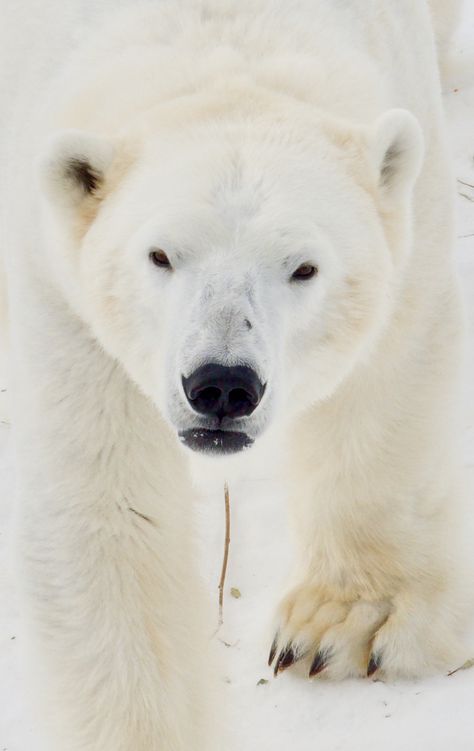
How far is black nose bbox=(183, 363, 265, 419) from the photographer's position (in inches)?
87.9

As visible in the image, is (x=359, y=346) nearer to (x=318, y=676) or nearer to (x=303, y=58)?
(x=303, y=58)

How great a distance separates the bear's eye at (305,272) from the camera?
8.10 ft

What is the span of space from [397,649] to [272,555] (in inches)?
27.6

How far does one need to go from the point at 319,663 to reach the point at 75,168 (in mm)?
1391

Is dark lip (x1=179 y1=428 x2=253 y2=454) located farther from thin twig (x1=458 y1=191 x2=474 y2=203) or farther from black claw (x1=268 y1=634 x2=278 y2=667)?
thin twig (x1=458 y1=191 x2=474 y2=203)

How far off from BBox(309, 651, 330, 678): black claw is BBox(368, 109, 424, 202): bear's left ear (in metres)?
1.17

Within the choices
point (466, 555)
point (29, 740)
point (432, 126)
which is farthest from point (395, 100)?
point (29, 740)

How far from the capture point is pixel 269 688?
10.9 ft

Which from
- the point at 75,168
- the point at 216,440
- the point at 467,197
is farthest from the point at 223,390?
the point at 467,197

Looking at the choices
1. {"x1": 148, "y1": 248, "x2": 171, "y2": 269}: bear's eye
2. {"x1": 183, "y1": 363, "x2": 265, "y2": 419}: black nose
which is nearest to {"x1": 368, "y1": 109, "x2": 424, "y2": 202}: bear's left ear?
{"x1": 148, "y1": 248, "x2": 171, "y2": 269}: bear's eye

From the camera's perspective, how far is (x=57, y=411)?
2.70m

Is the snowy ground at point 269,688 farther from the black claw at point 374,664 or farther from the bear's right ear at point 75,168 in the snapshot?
the bear's right ear at point 75,168

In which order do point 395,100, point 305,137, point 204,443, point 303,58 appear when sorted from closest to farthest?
point 204,443, point 305,137, point 303,58, point 395,100

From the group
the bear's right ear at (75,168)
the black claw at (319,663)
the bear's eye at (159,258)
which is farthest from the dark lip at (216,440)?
the black claw at (319,663)
